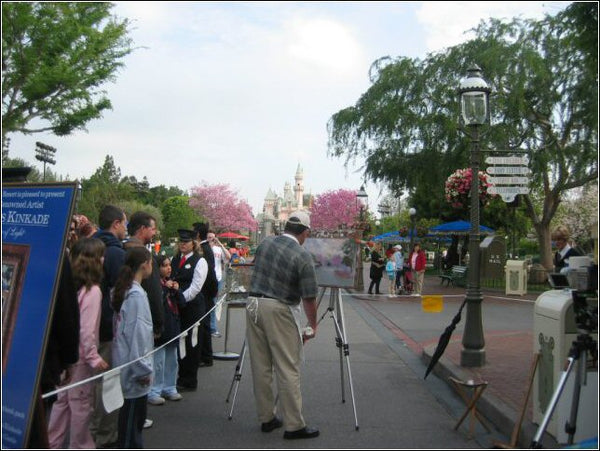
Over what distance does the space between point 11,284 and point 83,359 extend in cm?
112

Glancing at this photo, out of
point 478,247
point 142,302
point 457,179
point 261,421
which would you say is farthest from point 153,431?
point 457,179

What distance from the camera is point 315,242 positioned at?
7062 millimetres

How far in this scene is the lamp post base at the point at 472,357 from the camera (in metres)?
8.46

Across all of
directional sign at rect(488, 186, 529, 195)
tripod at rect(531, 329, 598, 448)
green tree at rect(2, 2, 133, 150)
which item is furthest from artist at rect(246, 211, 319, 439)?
green tree at rect(2, 2, 133, 150)

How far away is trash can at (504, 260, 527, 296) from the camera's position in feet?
71.7

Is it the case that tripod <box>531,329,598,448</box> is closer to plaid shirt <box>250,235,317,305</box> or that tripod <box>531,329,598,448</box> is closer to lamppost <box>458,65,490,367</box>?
plaid shirt <box>250,235,317,305</box>

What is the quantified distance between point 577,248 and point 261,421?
14.6 ft

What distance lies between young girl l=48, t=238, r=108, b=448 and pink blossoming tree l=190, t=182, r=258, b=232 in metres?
87.3

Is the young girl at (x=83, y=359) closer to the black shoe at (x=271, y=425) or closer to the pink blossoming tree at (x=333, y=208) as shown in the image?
the black shoe at (x=271, y=425)

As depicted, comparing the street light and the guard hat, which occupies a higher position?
the street light

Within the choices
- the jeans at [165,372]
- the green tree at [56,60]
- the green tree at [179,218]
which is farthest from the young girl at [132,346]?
the green tree at [179,218]

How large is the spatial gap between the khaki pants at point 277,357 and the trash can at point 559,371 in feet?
6.82

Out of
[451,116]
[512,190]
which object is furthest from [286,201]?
[512,190]

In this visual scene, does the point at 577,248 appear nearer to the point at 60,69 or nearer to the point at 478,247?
the point at 478,247
